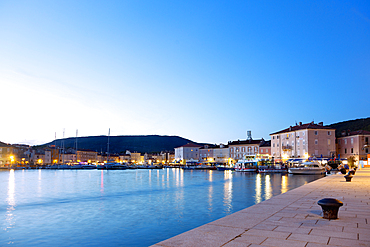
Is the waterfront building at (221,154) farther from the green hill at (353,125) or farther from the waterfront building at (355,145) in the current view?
the green hill at (353,125)

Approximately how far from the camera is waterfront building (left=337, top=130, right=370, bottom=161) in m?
68.8

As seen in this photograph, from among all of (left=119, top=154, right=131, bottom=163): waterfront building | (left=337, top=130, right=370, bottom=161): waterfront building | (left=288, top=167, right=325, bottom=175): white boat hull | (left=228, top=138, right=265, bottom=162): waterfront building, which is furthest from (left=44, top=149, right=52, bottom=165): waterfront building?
(left=337, top=130, right=370, bottom=161): waterfront building

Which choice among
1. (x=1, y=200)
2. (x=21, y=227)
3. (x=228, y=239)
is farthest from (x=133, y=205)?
(x=228, y=239)

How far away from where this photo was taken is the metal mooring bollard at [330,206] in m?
8.32

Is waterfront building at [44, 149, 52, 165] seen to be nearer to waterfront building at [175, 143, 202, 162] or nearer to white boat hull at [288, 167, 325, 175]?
waterfront building at [175, 143, 202, 162]

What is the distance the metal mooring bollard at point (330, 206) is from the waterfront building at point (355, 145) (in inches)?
2644

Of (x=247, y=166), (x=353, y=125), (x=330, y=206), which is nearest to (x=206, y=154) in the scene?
(x=247, y=166)

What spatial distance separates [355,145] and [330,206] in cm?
7171

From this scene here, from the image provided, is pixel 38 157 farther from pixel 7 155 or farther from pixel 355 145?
pixel 355 145

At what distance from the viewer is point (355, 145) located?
7056 cm

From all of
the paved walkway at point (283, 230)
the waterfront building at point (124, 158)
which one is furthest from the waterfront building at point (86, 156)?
the paved walkway at point (283, 230)

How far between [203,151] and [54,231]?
113081 mm

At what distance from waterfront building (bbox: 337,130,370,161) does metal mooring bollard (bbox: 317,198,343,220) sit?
67.2 metres

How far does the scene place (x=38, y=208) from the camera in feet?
74.2
